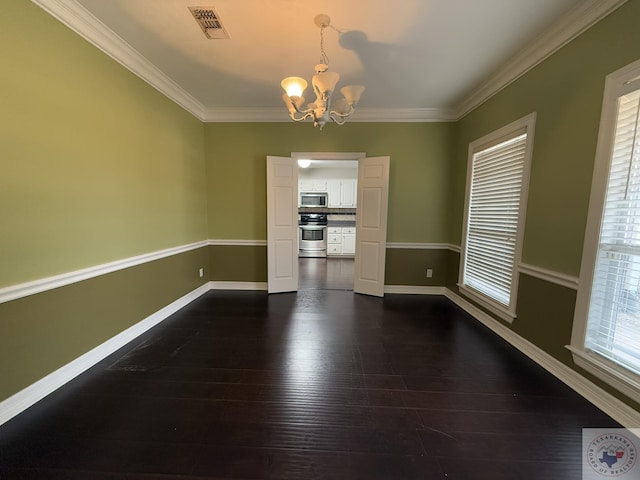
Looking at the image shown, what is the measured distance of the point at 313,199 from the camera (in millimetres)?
6852

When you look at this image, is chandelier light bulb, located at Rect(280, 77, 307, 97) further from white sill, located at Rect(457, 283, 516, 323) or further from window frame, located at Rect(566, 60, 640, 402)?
white sill, located at Rect(457, 283, 516, 323)

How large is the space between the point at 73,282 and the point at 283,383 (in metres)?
1.72

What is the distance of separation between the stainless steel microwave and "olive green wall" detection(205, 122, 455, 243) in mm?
3065

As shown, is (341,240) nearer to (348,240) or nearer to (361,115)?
(348,240)

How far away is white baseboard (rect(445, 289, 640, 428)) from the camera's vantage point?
4.90 feet

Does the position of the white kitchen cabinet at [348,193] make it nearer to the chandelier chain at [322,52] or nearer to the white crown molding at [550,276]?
the chandelier chain at [322,52]

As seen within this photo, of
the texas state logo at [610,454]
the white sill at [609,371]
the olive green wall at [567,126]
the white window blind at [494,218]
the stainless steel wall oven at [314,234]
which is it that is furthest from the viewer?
the stainless steel wall oven at [314,234]

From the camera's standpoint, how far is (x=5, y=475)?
1.17 meters

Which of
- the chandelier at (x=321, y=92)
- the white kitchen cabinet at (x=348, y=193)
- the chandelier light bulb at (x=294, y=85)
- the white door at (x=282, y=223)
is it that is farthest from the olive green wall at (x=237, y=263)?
the white kitchen cabinet at (x=348, y=193)

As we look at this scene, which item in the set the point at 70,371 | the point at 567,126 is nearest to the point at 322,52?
the point at 567,126

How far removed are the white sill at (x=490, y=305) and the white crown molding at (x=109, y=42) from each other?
14.1ft

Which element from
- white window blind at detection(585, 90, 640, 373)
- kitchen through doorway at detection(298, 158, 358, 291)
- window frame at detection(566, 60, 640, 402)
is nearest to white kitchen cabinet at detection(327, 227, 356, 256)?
kitchen through doorway at detection(298, 158, 358, 291)

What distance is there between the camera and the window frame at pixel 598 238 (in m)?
1.50

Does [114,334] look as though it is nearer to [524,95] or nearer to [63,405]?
[63,405]
